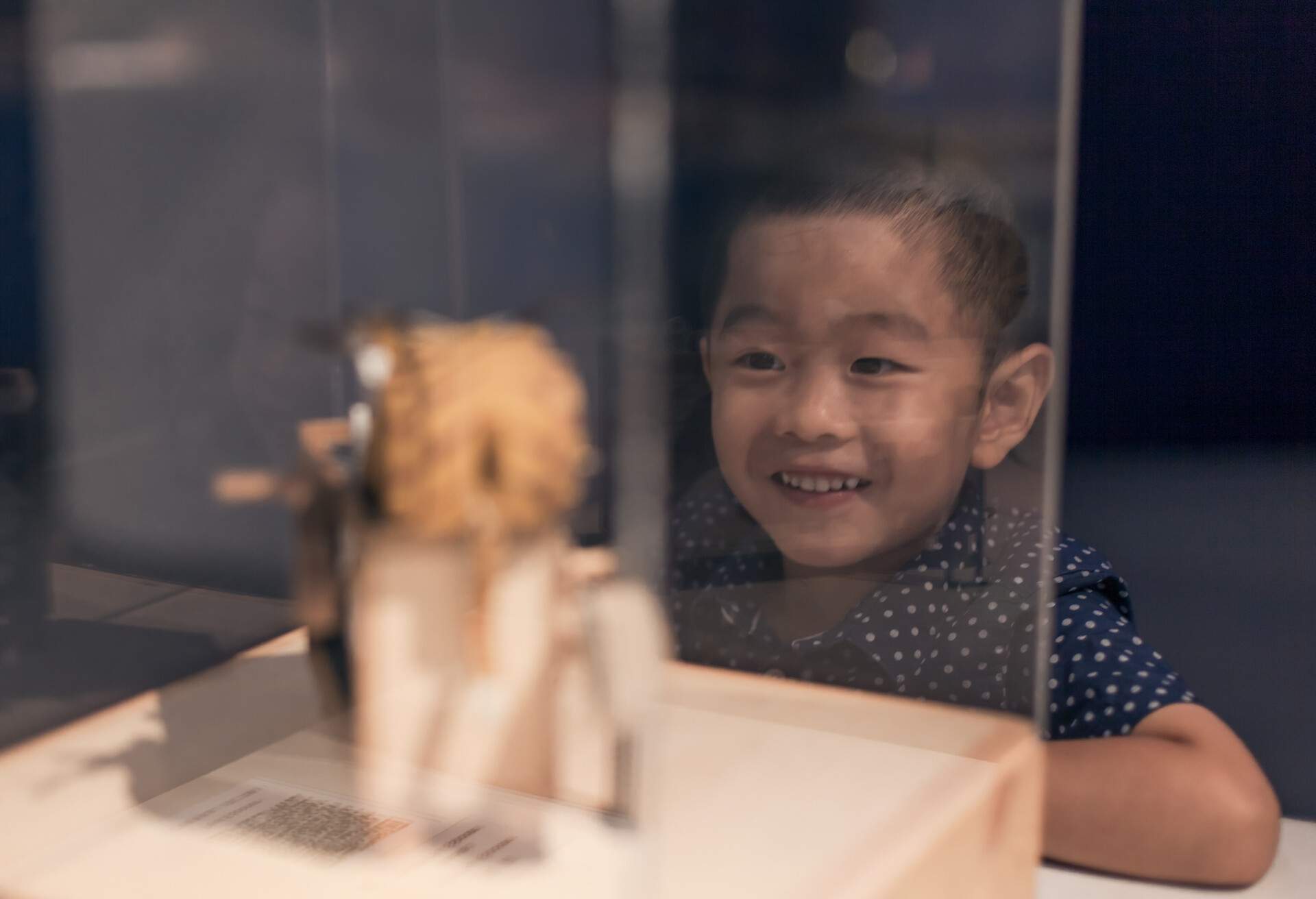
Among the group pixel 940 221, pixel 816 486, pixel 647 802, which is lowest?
pixel 647 802

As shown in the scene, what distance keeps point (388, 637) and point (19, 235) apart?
0.28m

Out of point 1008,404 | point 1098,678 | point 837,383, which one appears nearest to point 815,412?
point 837,383

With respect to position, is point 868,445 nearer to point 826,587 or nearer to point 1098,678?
point 826,587

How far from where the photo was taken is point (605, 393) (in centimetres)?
50

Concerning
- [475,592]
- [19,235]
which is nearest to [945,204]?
[475,592]

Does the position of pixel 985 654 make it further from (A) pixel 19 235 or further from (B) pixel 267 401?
→ (A) pixel 19 235

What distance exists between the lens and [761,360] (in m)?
0.51

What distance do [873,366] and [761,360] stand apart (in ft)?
0.18

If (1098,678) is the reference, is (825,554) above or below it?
above

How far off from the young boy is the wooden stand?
0.09ft

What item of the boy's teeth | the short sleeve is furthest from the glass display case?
the short sleeve

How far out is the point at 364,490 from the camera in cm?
57

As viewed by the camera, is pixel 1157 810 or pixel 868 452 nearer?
pixel 868 452

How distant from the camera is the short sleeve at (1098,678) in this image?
2.47 ft
